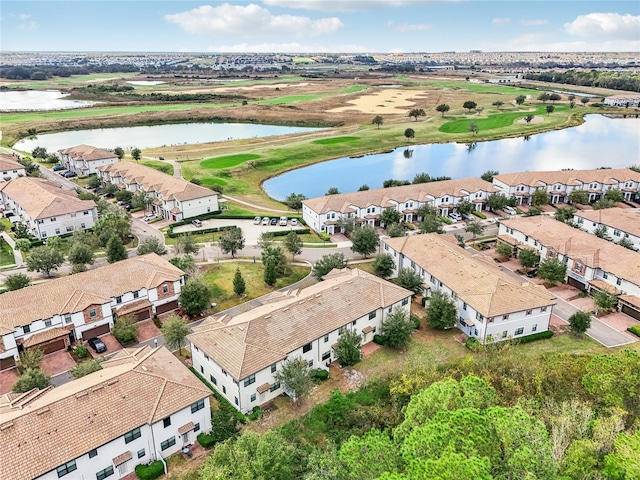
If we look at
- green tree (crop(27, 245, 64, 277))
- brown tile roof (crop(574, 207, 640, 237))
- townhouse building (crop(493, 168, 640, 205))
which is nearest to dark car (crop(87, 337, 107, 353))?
green tree (crop(27, 245, 64, 277))

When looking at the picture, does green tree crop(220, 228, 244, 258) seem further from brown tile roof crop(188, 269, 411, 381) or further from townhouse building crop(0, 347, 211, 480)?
townhouse building crop(0, 347, 211, 480)

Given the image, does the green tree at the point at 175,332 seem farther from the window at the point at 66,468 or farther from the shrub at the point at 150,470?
the window at the point at 66,468

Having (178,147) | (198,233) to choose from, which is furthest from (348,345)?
(178,147)

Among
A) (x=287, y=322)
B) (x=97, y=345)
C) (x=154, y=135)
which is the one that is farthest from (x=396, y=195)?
(x=154, y=135)

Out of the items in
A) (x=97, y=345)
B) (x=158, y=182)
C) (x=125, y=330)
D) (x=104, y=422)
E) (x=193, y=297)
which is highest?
(x=158, y=182)

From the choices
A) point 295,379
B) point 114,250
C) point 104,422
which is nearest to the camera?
point 104,422

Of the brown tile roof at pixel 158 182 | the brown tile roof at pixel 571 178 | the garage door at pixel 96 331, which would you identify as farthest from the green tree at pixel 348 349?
the brown tile roof at pixel 571 178

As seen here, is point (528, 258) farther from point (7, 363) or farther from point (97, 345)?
point (7, 363)
